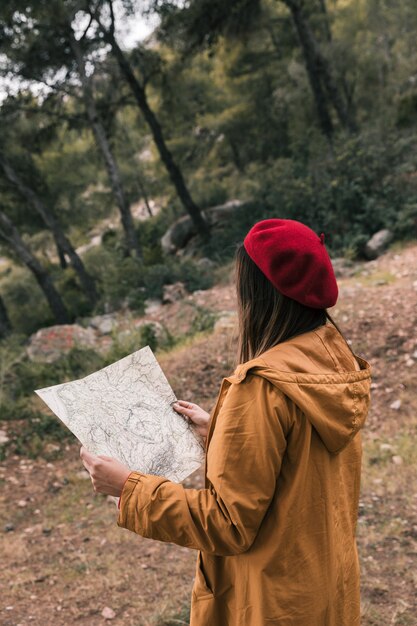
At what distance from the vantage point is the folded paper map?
1486 millimetres

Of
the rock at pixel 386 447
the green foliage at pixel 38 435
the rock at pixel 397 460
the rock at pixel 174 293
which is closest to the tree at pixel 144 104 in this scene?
the rock at pixel 174 293

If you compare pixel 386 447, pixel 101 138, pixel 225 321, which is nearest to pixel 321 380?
pixel 386 447

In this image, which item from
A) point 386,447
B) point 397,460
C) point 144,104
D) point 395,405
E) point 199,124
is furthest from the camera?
point 199,124

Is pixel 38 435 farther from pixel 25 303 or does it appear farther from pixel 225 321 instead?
pixel 25 303

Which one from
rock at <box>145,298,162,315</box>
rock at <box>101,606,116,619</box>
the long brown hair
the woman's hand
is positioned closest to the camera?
the long brown hair

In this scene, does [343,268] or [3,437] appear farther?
[343,268]

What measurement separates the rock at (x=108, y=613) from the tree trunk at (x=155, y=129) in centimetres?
1290

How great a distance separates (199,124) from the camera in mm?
22891

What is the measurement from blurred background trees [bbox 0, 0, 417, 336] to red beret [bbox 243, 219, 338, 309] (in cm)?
924

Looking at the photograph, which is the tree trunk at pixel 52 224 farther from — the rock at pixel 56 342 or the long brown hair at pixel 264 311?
the long brown hair at pixel 264 311

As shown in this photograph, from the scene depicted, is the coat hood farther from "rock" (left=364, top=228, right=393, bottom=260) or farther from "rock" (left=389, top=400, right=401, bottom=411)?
"rock" (left=364, top=228, right=393, bottom=260)

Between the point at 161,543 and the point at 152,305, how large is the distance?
7640mm

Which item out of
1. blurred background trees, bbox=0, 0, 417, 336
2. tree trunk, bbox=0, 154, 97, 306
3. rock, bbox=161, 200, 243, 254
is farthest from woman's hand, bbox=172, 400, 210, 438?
rock, bbox=161, 200, 243, 254

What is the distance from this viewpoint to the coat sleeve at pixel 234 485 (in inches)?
45.2
